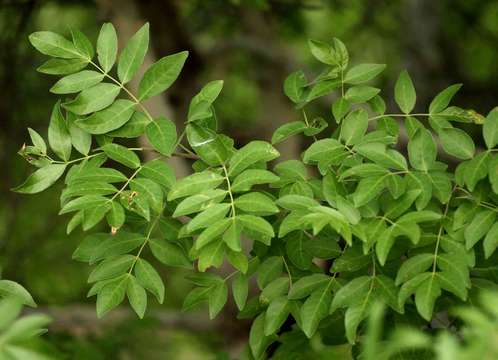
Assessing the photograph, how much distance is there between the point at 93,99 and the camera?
6.23 ft

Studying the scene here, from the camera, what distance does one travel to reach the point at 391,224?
177 cm

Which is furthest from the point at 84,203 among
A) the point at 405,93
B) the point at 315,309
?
the point at 405,93

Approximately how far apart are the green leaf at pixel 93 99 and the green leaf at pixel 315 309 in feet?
2.13

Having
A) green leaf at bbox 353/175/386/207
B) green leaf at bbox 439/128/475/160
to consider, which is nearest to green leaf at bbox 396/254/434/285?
green leaf at bbox 353/175/386/207

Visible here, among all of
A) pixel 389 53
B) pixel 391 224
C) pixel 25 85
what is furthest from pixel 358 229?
pixel 389 53

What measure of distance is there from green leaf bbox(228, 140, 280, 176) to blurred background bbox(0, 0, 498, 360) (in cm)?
145

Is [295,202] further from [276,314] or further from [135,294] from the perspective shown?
[135,294]

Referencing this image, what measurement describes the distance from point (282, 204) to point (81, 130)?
1.79 ft

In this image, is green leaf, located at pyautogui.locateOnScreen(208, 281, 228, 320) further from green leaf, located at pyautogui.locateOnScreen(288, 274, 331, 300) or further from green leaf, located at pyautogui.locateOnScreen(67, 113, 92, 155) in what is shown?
green leaf, located at pyautogui.locateOnScreen(67, 113, 92, 155)

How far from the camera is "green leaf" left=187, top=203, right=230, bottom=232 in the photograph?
5.41ft

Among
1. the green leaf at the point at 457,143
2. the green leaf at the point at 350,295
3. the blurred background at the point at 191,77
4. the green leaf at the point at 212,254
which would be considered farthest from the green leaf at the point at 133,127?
the blurred background at the point at 191,77

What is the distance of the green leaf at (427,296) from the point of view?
1.69 m

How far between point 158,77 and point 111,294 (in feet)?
1.71

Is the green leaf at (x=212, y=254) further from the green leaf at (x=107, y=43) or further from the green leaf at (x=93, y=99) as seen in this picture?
the green leaf at (x=107, y=43)
